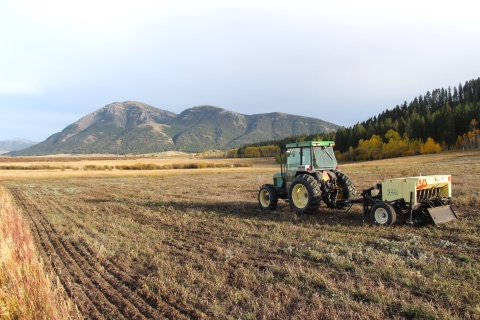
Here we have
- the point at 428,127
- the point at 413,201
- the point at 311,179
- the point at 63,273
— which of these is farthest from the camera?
the point at 428,127

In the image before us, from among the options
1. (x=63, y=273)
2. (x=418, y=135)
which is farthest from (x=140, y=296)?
(x=418, y=135)

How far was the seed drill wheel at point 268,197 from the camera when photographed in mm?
11852

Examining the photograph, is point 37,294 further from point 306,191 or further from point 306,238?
point 306,191

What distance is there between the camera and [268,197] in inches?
487

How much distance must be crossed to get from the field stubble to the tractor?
0.43m

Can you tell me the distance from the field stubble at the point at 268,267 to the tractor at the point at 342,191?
432 mm

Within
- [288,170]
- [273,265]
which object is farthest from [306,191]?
[273,265]

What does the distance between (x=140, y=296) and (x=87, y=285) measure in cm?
121

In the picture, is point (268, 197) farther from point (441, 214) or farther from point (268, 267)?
point (268, 267)

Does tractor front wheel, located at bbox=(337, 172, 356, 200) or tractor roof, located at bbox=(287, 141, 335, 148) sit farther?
tractor roof, located at bbox=(287, 141, 335, 148)

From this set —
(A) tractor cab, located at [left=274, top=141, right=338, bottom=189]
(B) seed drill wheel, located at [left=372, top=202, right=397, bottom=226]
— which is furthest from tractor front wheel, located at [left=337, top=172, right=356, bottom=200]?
(B) seed drill wheel, located at [left=372, top=202, right=397, bottom=226]

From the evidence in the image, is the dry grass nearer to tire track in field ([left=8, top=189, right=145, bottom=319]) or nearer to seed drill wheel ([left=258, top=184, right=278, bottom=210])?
tire track in field ([left=8, top=189, right=145, bottom=319])

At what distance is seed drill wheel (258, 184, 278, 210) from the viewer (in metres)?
11.9

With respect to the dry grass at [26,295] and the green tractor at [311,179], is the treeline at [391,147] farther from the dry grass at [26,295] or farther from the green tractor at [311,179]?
the dry grass at [26,295]
